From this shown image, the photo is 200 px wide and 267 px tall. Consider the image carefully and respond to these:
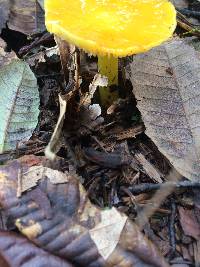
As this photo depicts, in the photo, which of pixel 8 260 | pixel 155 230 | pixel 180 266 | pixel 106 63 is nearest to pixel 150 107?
pixel 106 63

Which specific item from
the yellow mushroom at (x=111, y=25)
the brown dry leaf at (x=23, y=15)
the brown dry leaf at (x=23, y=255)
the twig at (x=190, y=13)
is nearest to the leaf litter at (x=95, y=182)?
the brown dry leaf at (x=23, y=255)

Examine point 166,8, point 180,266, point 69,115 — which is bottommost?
point 180,266

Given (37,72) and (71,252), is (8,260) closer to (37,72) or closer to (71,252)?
(71,252)

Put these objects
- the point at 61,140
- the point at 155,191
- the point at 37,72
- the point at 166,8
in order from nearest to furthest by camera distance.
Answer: the point at 155,191 < the point at 61,140 < the point at 166,8 < the point at 37,72

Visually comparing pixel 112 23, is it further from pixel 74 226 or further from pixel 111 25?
pixel 74 226

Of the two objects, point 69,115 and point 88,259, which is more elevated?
point 69,115

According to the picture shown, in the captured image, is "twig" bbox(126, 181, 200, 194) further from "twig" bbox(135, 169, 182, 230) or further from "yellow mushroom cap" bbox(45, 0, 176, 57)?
"yellow mushroom cap" bbox(45, 0, 176, 57)

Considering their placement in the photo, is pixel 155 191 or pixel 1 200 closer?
pixel 1 200
